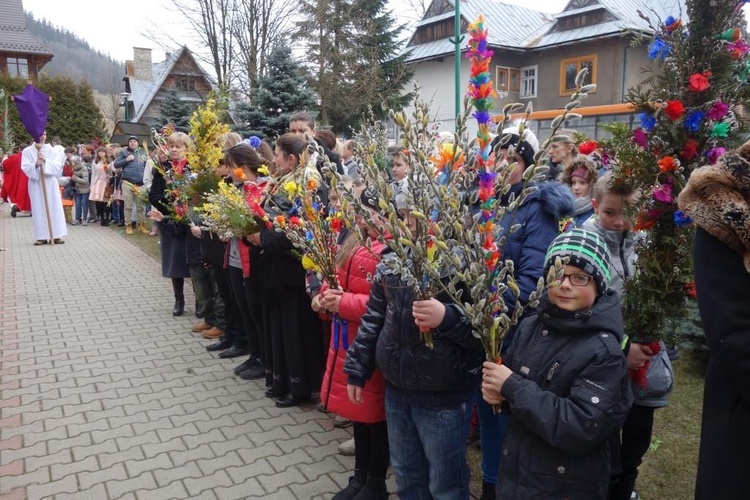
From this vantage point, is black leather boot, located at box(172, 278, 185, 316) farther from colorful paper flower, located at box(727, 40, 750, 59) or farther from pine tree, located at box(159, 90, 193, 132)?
pine tree, located at box(159, 90, 193, 132)

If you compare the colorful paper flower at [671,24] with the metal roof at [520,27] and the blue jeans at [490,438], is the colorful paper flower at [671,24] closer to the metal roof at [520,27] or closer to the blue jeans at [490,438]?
the blue jeans at [490,438]

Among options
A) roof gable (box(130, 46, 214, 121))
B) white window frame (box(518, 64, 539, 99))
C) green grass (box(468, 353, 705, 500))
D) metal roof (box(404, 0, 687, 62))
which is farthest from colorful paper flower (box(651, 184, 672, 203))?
roof gable (box(130, 46, 214, 121))

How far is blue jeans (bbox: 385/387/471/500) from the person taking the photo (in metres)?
2.46

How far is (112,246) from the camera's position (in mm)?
12055

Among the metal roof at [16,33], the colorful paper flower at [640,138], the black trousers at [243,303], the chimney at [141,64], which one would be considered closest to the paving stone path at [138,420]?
the black trousers at [243,303]

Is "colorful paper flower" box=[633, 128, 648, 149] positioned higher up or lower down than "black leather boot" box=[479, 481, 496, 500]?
higher up

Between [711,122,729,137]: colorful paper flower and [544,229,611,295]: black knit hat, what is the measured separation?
1.79 ft

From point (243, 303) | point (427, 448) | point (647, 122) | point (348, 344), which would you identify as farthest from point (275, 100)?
point (647, 122)

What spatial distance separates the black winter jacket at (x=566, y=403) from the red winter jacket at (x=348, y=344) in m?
0.97

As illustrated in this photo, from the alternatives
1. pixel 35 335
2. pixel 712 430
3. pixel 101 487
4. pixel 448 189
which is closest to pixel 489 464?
pixel 712 430

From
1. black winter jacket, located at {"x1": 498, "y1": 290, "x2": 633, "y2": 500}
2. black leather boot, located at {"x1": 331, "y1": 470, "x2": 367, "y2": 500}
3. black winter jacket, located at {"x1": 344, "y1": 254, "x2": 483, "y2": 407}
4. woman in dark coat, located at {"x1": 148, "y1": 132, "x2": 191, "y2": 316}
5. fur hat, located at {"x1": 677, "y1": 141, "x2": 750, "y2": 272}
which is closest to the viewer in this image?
fur hat, located at {"x1": 677, "y1": 141, "x2": 750, "y2": 272}

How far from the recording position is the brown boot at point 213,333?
6066mm

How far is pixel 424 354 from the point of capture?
240 centimetres

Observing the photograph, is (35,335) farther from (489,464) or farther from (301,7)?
(301,7)
